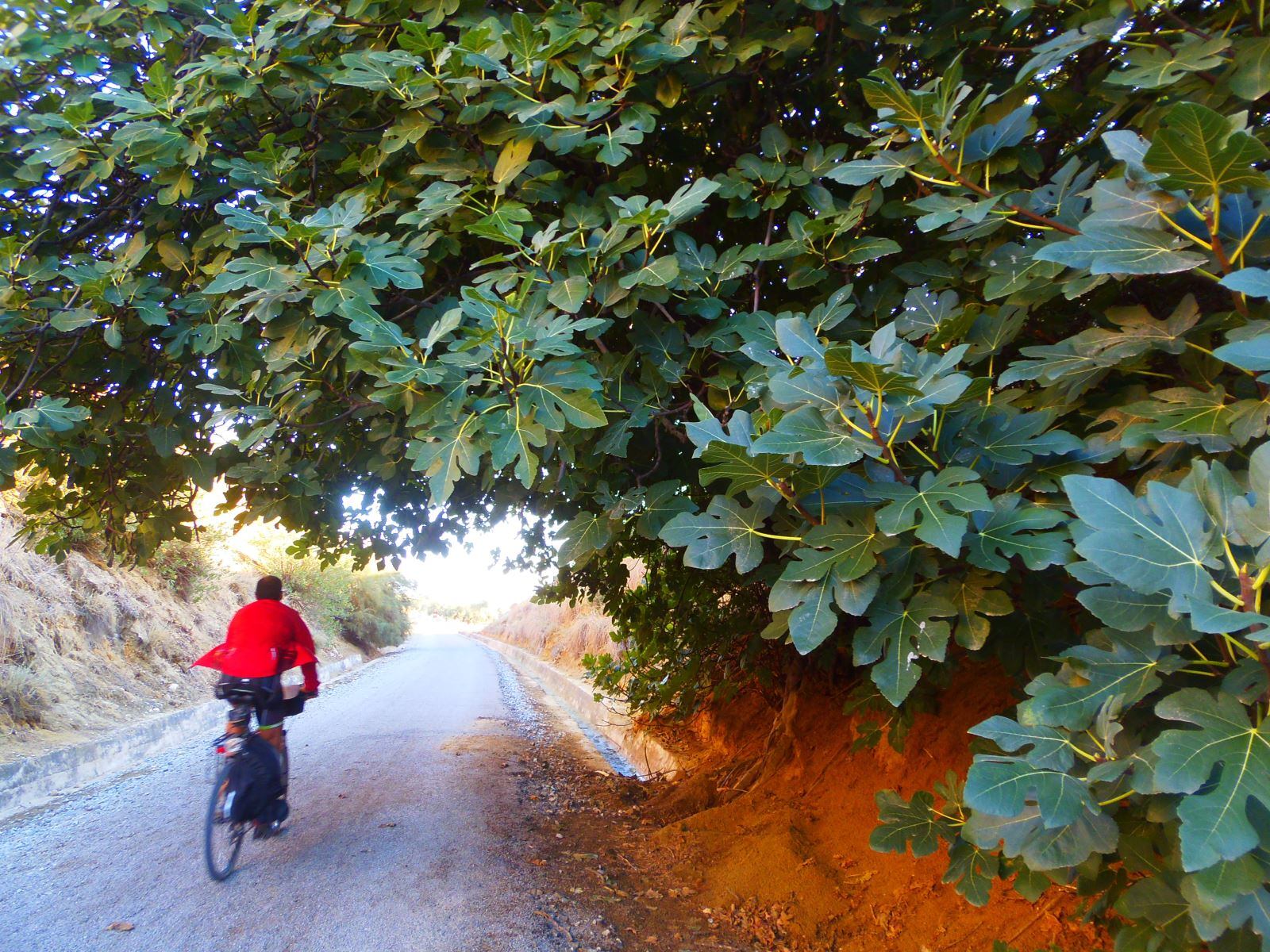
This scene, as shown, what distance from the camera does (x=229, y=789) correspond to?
14.5 feet

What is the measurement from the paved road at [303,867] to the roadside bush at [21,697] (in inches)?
51.5

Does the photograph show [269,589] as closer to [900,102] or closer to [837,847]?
[837,847]

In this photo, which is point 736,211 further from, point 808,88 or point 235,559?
point 235,559

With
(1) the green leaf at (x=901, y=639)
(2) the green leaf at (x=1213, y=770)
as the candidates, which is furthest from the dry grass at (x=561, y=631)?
(2) the green leaf at (x=1213, y=770)

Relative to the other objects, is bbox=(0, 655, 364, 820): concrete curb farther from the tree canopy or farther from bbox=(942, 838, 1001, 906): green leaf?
bbox=(942, 838, 1001, 906): green leaf

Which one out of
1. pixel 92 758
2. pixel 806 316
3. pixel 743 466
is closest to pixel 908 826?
pixel 743 466

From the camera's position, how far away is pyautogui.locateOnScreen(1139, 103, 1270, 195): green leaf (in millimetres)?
1412

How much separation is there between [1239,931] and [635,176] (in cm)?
295

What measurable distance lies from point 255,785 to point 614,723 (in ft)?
23.4

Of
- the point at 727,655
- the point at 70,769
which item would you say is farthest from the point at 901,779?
the point at 70,769

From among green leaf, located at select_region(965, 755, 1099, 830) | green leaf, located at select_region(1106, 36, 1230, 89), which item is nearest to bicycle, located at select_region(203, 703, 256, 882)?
green leaf, located at select_region(965, 755, 1099, 830)

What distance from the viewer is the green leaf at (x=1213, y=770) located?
3.58 ft

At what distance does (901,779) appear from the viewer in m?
4.34

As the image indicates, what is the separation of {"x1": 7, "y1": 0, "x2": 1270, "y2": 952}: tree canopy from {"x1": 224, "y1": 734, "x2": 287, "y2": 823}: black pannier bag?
181 cm
